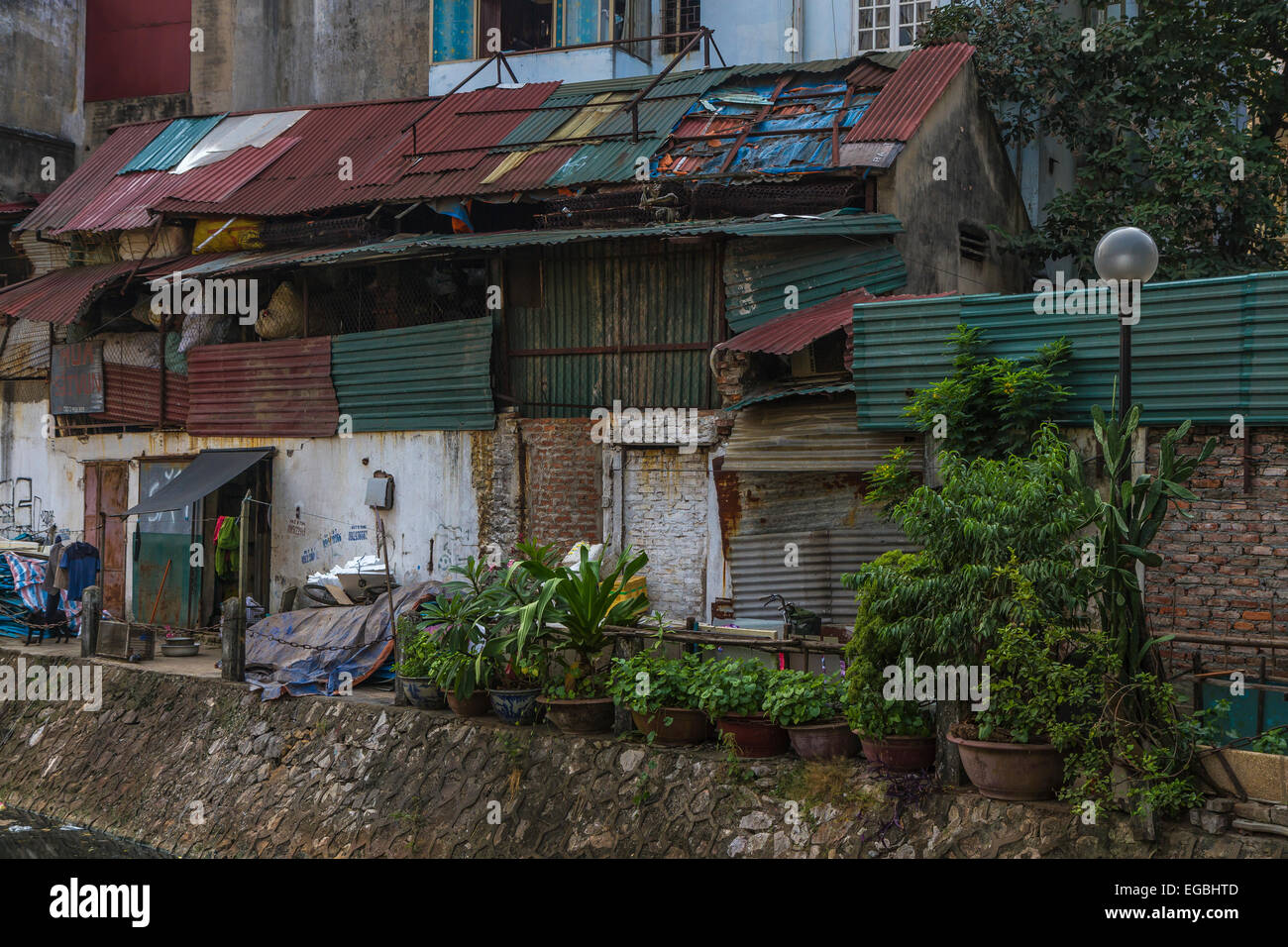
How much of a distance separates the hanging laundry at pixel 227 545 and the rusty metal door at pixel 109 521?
9.63ft

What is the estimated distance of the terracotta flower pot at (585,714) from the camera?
1110 cm

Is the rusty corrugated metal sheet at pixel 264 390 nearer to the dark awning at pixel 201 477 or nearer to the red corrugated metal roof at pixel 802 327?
the dark awning at pixel 201 477

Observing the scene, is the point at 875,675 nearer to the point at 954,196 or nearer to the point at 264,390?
the point at 954,196

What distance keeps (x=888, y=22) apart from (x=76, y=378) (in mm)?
14271

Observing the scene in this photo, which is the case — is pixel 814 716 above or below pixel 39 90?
below

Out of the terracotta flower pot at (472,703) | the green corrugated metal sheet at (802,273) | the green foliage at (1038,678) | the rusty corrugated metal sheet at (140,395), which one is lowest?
the terracotta flower pot at (472,703)

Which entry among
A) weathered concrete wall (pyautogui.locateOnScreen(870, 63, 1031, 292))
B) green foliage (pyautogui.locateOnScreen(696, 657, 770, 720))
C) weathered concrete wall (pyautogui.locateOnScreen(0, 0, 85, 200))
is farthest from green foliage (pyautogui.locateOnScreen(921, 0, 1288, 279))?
weathered concrete wall (pyautogui.locateOnScreen(0, 0, 85, 200))

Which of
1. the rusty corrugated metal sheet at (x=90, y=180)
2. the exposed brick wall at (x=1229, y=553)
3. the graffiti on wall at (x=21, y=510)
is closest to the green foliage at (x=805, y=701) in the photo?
the exposed brick wall at (x=1229, y=553)

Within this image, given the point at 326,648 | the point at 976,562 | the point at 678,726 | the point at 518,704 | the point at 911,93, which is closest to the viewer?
the point at 976,562

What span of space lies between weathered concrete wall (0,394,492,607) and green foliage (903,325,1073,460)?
6769 millimetres

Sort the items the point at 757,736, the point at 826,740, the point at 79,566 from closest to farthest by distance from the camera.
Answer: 1. the point at 826,740
2. the point at 757,736
3. the point at 79,566

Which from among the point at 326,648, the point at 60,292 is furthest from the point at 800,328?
the point at 60,292

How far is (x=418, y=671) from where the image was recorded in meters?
12.7

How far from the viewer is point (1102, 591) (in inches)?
326
